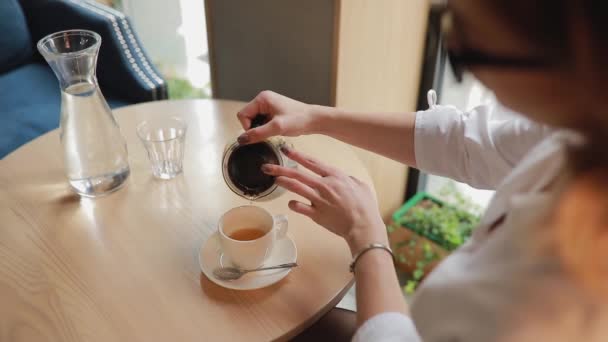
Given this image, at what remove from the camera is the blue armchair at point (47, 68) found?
1.71m

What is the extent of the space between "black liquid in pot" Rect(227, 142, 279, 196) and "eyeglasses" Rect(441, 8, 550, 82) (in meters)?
0.45

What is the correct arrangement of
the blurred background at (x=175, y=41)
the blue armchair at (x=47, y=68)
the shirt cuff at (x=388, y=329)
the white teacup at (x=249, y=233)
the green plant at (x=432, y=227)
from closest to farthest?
the shirt cuff at (x=388, y=329) → the white teacup at (x=249, y=233) → the blue armchair at (x=47, y=68) → the green plant at (x=432, y=227) → the blurred background at (x=175, y=41)

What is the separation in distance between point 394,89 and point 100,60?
98 centimetres

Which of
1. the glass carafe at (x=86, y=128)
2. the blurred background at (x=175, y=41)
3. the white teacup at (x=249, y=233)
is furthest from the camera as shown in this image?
the blurred background at (x=175, y=41)

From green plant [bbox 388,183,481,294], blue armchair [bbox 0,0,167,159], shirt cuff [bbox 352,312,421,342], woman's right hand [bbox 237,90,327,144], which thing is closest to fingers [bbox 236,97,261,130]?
woman's right hand [bbox 237,90,327,144]

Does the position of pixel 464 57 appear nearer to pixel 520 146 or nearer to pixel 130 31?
pixel 520 146

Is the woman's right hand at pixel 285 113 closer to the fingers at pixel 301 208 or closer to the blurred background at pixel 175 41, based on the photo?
the fingers at pixel 301 208

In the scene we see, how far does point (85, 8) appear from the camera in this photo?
184cm

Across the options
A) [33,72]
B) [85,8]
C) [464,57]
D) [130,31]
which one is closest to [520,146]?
[464,57]

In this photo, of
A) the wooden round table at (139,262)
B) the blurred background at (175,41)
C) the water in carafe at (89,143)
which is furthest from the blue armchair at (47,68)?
the water in carafe at (89,143)

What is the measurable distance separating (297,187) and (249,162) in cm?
11

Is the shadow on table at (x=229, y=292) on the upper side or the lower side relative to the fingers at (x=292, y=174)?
lower

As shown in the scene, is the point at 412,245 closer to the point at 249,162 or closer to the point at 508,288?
the point at 249,162

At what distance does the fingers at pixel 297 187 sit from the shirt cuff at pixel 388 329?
22 centimetres
